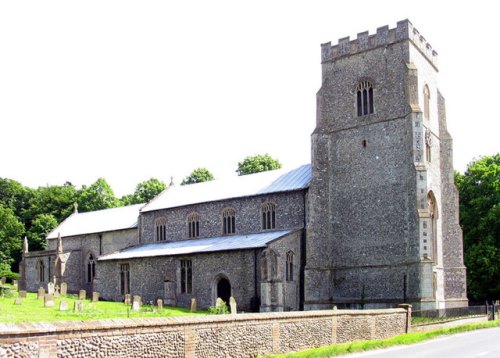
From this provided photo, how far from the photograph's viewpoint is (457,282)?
40.5m

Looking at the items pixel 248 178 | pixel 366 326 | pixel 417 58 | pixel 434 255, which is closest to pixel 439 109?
pixel 417 58

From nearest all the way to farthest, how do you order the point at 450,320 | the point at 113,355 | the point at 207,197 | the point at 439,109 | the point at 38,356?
the point at 38,356 → the point at 113,355 → the point at 450,320 → the point at 439,109 → the point at 207,197

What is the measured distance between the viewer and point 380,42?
39875 millimetres

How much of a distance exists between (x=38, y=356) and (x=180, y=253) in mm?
30449

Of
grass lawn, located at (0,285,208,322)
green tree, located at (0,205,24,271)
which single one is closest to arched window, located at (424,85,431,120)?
grass lawn, located at (0,285,208,322)

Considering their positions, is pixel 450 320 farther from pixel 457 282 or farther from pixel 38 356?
pixel 38 356

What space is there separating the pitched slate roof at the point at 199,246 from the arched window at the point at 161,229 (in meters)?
0.58

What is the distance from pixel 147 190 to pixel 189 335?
64.5 m

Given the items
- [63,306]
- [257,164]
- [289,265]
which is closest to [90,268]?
[63,306]

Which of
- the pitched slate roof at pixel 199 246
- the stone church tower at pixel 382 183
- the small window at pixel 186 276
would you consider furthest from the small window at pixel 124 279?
the stone church tower at pixel 382 183

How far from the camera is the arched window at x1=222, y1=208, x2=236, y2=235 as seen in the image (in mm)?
45250

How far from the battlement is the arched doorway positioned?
16.5m

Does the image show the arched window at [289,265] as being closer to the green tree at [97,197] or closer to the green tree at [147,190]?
the green tree at [147,190]

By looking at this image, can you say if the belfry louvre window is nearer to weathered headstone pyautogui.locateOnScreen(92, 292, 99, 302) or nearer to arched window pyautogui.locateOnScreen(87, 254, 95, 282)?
weathered headstone pyautogui.locateOnScreen(92, 292, 99, 302)
